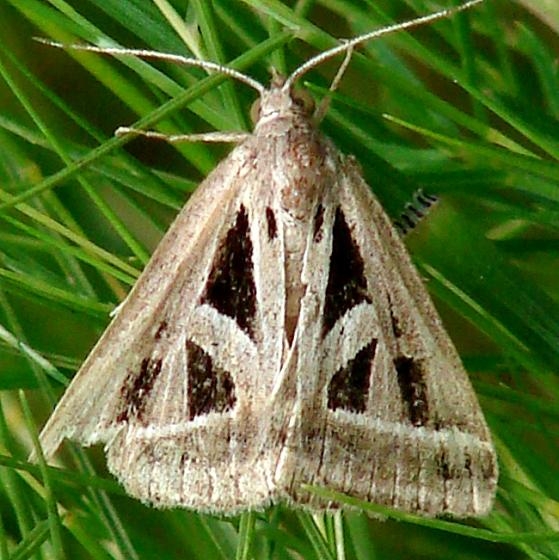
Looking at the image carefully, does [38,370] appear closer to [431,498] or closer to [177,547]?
[431,498]

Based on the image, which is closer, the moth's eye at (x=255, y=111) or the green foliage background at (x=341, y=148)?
the green foliage background at (x=341, y=148)

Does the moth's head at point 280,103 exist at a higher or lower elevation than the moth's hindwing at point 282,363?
higher

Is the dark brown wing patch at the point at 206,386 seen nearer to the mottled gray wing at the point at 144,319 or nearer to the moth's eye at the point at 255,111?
the mottled gray wing at the point at 144,319

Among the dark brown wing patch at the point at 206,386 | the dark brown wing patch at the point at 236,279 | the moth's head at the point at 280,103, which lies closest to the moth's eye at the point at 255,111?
the moth's head at the point at 280,103

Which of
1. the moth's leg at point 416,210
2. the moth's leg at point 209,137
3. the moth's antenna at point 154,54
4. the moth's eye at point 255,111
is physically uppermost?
the moth's eye at point 255,111

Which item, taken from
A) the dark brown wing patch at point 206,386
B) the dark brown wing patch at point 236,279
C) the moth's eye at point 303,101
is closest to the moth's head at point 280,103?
the moth's eye at point 303,101

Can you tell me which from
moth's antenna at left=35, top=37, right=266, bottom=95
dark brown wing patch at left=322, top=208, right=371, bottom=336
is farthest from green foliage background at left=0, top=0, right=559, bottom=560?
dark brown wing patch at left=322, top=208, right=371, bottom=336

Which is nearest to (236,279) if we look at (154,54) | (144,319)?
(144,319)
